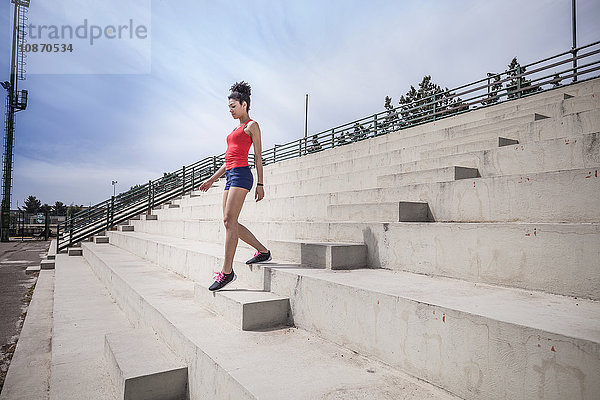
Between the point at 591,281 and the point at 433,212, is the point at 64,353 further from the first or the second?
the point at 591,281

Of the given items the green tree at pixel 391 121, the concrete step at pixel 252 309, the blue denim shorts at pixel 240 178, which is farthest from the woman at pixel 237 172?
the green tree at pixel 391 121

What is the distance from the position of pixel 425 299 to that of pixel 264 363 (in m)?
1.10

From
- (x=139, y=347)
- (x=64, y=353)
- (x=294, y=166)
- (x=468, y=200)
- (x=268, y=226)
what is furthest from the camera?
(x=294, y=166)

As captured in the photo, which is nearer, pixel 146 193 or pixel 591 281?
pixel 591 281

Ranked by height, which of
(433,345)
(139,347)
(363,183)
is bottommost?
(139,347)

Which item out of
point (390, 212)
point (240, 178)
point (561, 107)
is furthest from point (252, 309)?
point (561, 107)

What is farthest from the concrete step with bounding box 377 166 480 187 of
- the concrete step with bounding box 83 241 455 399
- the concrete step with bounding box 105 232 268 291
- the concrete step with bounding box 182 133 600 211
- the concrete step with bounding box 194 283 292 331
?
the concrete step with bounding box 83 241 455 399

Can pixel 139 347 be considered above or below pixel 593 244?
below

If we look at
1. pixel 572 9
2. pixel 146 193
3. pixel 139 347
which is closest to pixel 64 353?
pixel 139 347

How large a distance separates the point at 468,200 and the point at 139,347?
3.25m

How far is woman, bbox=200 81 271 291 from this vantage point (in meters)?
3.46

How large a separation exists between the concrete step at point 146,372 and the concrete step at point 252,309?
0.53 metres

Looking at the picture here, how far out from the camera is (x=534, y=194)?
2826mm

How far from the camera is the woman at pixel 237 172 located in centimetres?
346
